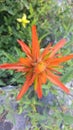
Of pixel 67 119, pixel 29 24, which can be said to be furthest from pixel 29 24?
pixel 67 119

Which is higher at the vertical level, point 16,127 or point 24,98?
point 24,98

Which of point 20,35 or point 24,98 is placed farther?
point 20,35

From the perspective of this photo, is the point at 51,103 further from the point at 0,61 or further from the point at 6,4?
the point at 6,4

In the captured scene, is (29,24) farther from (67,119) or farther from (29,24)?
(67,119)

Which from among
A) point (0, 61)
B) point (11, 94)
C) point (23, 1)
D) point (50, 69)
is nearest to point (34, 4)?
point (23, 1)

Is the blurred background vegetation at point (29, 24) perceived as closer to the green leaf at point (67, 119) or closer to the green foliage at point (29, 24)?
the green foliage at point (29, 24)

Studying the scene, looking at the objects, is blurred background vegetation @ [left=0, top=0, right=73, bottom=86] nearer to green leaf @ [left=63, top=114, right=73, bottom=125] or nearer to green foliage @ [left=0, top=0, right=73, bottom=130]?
green foliage @ [left=0, top=0, right=73, bottom=130]

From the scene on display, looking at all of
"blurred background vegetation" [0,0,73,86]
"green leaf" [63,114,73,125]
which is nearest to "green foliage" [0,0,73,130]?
"blurred background vegetation" [0,0,73,86]

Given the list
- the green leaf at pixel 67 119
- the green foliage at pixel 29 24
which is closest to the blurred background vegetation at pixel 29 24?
the green foliage at pixel 29 24
